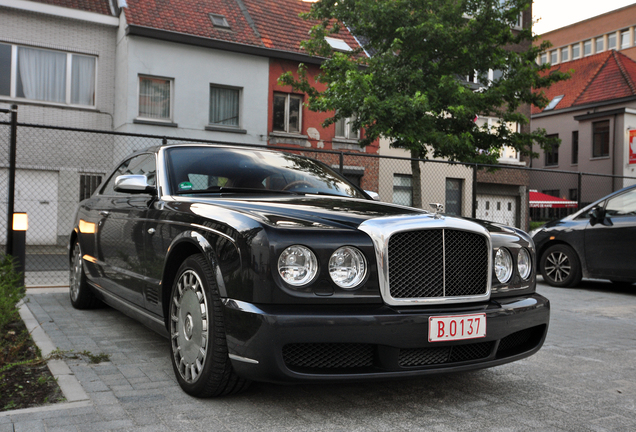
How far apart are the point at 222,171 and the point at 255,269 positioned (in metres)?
1.73

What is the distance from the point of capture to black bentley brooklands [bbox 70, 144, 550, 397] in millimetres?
3014

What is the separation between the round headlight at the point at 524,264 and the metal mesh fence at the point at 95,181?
4204mm

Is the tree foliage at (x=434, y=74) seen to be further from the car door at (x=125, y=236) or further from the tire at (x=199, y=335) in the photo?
the tire at (x=199, y=335)

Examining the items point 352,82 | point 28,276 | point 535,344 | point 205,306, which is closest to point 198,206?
point 205,306

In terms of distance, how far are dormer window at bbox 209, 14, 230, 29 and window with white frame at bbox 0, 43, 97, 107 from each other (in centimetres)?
407

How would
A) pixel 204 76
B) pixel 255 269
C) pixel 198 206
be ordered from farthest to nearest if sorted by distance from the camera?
pixel 204 76, pixel 198 206, pixel 255 269

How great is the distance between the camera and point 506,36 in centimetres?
1642

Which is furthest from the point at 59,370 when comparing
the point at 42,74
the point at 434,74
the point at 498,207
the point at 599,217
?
the point at 498,207

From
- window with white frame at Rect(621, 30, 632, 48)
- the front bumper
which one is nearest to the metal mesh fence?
the front bumper

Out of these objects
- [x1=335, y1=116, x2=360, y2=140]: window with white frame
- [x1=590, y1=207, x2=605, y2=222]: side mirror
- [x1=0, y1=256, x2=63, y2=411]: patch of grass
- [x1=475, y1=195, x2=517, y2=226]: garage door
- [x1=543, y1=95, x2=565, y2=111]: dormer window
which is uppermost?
[x1=543, y1=95, x2=565, y2=111]: dormer window

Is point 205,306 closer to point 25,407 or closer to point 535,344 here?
point 25,407

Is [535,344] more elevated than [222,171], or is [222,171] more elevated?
[222,171]

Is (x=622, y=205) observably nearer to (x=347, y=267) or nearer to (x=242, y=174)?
(x=242, y=174)

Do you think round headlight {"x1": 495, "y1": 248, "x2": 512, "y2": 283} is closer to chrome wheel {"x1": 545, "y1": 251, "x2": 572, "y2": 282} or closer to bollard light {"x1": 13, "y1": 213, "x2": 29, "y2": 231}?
bollard light {"x1": 13, "y1": 213, "x2": 29, "y2": 231}
